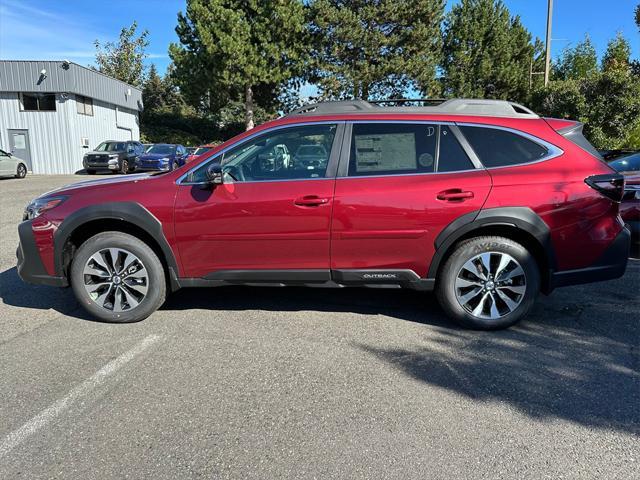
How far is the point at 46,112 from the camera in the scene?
26750 mm

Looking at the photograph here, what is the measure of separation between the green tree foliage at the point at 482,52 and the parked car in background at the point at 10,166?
25.5 m

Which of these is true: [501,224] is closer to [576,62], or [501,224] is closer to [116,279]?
[116,279]

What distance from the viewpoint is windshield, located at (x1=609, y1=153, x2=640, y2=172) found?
306 inches

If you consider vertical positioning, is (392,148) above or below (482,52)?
below

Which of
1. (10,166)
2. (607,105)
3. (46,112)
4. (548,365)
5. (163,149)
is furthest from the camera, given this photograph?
(46,112)

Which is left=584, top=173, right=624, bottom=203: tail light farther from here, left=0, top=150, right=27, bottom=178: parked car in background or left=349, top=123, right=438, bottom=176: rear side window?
left=0, top=150, right=27, bottom=178: parked car in background

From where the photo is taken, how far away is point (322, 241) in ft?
13.3

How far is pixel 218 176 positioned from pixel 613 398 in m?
3.20

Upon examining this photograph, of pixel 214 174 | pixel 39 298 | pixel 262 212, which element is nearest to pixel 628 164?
pixel 262 212

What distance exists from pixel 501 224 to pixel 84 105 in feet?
98.1

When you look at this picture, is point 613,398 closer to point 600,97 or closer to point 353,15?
point 600,97

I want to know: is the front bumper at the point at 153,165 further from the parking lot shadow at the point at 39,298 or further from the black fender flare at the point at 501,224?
the black fender flare at the point at 501,224

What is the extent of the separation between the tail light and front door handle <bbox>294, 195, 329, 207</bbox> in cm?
210

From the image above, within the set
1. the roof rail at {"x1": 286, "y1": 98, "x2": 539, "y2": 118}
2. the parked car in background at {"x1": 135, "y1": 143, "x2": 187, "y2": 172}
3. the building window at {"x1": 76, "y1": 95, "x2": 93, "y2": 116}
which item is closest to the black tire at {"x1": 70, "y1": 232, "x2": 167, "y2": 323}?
the roof rail at {"x1": 286, "y1": 98, "x2": 539, "y2": 118}
